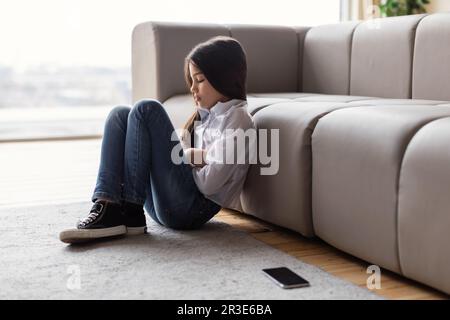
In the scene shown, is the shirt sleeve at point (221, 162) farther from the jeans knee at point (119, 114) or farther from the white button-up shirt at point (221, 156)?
the jeans knee at point (119, 114)

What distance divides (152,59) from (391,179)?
1.53 m

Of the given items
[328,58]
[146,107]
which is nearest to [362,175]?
[146,107]

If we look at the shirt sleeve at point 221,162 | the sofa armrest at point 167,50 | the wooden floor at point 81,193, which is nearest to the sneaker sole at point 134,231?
the shirt sleeve at point 221,162

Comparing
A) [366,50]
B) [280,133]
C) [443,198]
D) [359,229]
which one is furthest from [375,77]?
[443,198]

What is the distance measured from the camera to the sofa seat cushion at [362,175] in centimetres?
143

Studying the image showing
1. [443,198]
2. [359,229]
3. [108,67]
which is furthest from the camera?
[108,67]

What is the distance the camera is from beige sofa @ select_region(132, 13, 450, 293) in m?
1.35

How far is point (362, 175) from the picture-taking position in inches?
59.8

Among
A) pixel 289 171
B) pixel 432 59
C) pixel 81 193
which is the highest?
pixel 432 59

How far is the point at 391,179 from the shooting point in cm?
142

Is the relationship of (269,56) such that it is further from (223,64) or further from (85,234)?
(85,234)

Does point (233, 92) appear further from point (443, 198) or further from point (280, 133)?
point (443, 198)

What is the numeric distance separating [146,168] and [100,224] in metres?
0.21

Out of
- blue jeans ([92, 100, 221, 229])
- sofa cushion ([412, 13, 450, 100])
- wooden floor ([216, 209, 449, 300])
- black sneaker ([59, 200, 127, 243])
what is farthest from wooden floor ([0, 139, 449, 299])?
sofa cushion ([412, 13, 450, 100])
